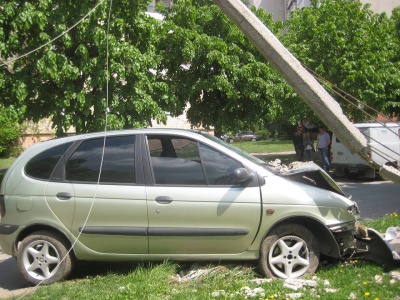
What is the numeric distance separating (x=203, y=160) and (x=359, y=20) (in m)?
14.8

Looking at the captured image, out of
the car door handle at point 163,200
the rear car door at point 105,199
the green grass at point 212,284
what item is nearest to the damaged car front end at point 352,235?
the green grass at point 212,284

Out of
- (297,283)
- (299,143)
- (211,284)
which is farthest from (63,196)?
(299,143)

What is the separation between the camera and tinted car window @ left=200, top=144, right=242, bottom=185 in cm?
537

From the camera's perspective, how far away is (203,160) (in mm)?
5461

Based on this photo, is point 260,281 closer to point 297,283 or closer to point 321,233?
point 297,283

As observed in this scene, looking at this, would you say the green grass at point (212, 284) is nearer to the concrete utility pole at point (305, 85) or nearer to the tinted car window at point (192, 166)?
the tinted car window at point (192, 166)

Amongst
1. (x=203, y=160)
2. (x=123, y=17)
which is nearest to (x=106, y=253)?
(x=203, y=160)

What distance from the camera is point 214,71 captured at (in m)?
15.4

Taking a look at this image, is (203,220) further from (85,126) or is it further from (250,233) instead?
(85,126)

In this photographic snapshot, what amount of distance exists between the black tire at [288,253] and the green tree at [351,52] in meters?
12.4

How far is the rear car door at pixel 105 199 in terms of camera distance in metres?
5.32

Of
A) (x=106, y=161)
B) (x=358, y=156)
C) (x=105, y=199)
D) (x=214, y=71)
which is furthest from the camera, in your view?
(x=214, y=71)

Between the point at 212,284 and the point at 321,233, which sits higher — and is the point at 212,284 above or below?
below

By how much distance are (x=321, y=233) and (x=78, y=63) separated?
24.4 feet
